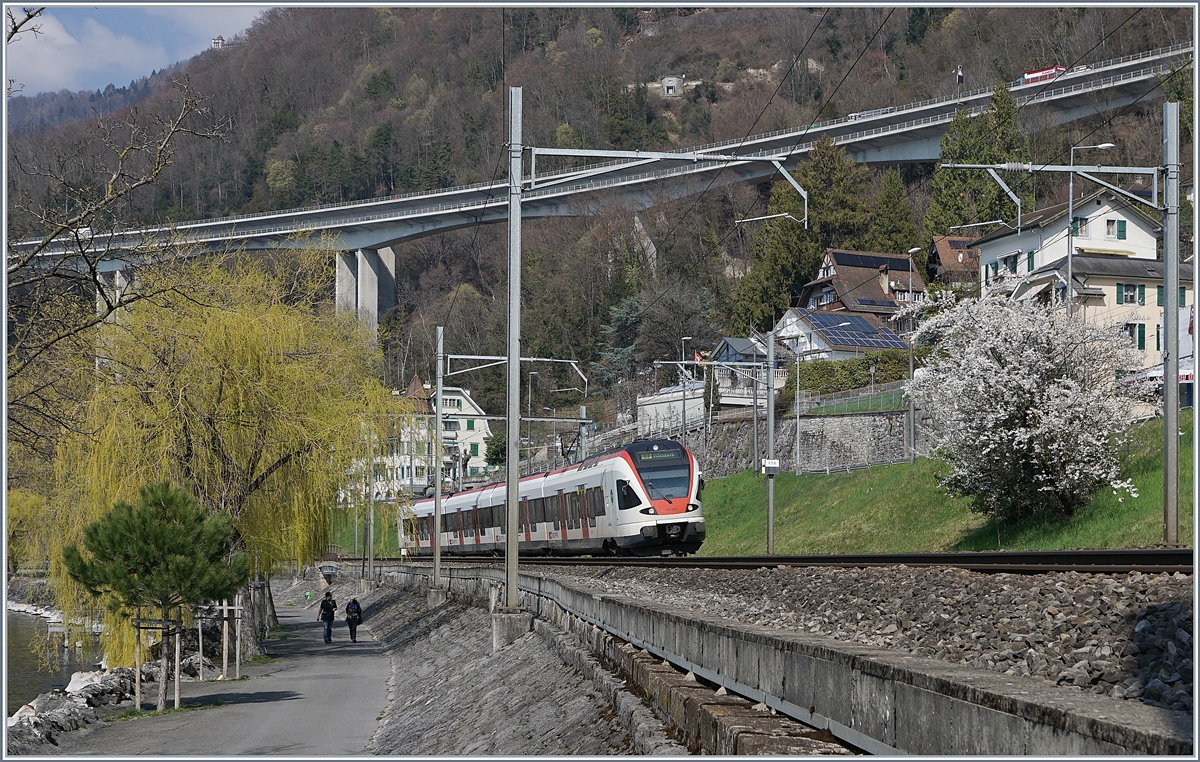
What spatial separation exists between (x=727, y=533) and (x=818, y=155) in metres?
46.1

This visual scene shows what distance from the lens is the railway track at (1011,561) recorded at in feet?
45.6

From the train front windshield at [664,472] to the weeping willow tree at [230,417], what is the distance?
7.52 meters

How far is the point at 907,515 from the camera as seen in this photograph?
41.5 metres

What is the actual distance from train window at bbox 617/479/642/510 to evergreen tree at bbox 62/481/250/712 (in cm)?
1331

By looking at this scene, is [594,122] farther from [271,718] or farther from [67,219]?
[67,219]

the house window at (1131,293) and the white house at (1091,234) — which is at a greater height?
the white house at (1091,234)

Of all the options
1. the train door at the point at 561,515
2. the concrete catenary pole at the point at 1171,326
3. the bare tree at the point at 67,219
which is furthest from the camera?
the train door at the point at 561,515

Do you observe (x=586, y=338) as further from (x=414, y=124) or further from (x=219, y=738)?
(x=219, y=738)

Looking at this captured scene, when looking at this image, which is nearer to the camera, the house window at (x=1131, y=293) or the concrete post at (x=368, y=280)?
the house window at (x=1131, y=293)

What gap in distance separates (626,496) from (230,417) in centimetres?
1128

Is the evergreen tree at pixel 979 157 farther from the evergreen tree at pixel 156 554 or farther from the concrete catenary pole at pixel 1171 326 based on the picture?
the evergreen tree at pixel 156 554

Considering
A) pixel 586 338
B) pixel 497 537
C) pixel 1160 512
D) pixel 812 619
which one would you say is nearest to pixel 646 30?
pixel 586 338

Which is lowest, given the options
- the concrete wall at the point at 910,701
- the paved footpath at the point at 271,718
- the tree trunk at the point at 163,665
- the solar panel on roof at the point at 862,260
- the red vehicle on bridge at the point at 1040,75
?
the paved footpath at the point at 271,718

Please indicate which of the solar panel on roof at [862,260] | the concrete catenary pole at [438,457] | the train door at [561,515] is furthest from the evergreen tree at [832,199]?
the concrete catenary pole at [438,457]
